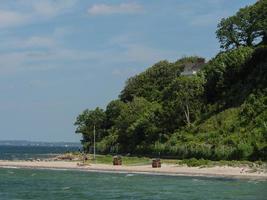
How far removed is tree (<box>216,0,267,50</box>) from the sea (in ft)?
173

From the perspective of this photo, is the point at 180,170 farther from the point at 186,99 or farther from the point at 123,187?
the point at 186,99

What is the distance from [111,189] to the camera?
212 ft

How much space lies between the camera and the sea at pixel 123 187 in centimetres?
5791

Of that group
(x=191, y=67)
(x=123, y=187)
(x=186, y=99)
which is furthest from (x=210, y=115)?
(x=123, y=187)

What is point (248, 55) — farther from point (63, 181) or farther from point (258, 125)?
point (63, 181)

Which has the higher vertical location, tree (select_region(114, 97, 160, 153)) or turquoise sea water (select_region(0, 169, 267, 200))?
tree (select_region(114, 97, 160, 153))

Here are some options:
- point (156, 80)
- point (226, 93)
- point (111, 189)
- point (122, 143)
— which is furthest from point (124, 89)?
point (111, 189)

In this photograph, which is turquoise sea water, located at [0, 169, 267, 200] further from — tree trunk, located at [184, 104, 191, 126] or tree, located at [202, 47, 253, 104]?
tree, located at [202, 47, 253, 104]

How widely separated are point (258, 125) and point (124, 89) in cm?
7591

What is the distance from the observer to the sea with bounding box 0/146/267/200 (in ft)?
190

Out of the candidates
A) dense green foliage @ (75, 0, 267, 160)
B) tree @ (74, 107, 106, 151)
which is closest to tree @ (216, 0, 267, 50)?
dense green foliage @ (75, 0, 267, 160)

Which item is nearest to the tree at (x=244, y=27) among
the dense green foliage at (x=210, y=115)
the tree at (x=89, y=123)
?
the dense green foliage at (x=210, y=115)

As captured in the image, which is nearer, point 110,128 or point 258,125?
point 258,125

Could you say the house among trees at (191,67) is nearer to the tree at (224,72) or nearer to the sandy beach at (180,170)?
Result: the tree at (224,72)
